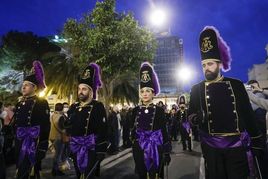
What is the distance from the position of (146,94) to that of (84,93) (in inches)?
56.1

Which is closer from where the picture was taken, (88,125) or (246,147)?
(246,147)

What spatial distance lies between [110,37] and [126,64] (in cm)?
175

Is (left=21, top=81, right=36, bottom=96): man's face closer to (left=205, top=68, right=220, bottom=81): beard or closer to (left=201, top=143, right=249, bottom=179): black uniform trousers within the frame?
(left=205, top=68, right=220, bottom=81): beard

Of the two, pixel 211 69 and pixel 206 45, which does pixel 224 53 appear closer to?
pixel 206 45

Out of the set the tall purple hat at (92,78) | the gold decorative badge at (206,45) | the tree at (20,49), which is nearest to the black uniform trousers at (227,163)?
the gold decorative badge at (206,45)

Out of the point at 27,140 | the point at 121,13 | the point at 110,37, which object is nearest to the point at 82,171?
the point at 27,140

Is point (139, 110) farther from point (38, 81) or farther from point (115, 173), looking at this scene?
point (115, 173)

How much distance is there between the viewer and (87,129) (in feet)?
18.5

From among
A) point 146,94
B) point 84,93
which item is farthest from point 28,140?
point 146,94

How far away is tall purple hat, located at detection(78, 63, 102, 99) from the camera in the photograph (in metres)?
6.09

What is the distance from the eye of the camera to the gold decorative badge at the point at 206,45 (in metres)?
4.86

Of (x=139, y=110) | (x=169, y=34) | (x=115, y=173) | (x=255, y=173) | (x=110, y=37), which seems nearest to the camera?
(x=255, y=173)

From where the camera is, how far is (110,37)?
16016 mm

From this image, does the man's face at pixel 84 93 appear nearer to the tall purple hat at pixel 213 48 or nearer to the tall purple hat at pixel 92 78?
the tall purple hat at pixel 92 78
